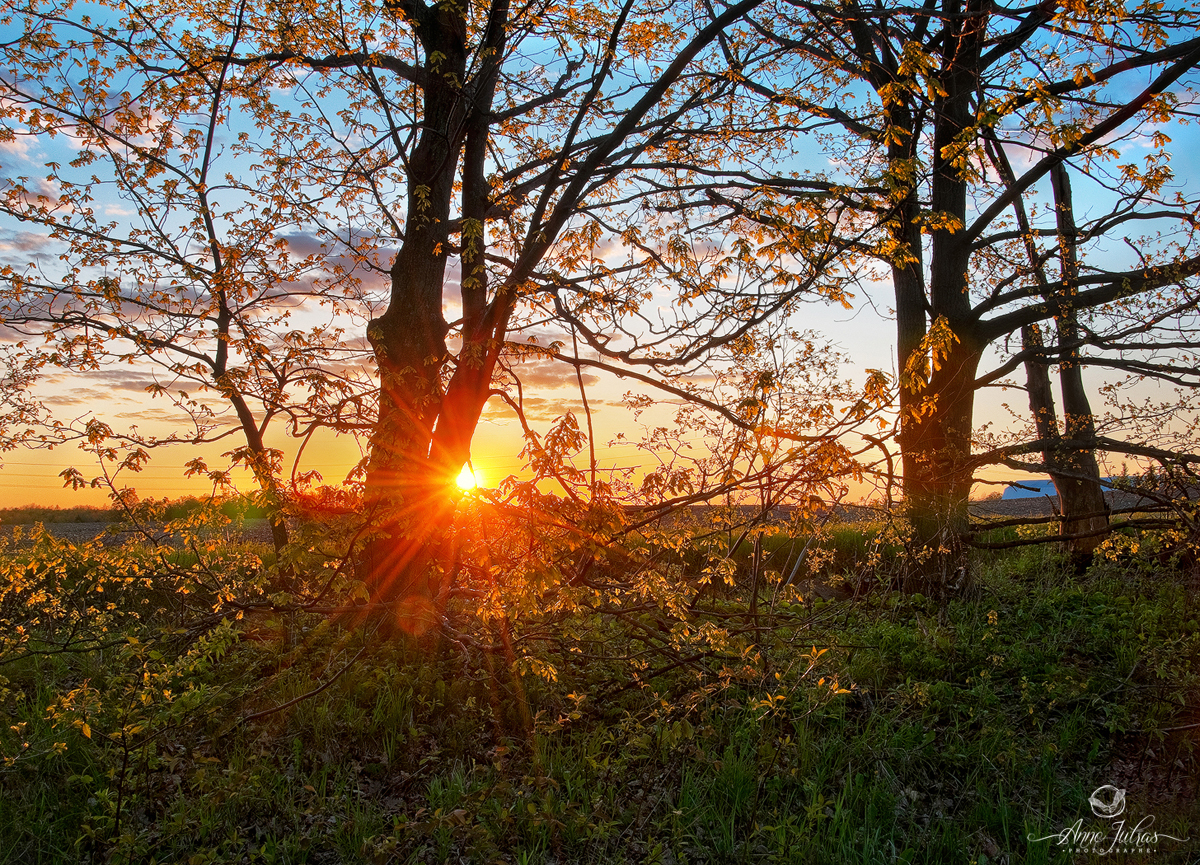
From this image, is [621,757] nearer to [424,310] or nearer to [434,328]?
[434,328]

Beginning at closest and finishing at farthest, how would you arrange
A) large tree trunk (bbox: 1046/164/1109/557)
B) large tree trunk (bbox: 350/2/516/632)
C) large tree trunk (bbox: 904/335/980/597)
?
1. large tree trunk (bbox: 350/2/516/632)
2. large tree trunk (bbox: 904/335/980/597)
3. large tree trunk (bbox: 1046/164/1109/557)

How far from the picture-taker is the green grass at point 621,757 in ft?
14.4

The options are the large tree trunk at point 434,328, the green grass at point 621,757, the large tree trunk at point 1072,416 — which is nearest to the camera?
the green grass at point 621,757

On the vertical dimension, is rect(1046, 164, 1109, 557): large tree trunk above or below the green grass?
above

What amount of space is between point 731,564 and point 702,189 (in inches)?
190

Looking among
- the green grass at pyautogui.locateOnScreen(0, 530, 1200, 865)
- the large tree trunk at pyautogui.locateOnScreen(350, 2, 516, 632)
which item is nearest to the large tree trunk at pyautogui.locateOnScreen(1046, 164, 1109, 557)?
the green grass at pyautogui.locateOnScreen(0, 530, 1200, 865)

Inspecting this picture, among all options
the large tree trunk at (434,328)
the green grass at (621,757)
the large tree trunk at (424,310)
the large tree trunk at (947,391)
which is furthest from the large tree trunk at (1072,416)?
the large tree trunk at (424,310)

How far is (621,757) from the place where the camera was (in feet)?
16.6

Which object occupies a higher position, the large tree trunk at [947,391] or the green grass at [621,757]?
the large tree trunk at [947,391]

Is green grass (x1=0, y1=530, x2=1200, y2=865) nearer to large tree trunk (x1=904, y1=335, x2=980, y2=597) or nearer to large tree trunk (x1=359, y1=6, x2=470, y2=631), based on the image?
large tree trunk (x1=359, y1=6, x2=470, y2=631)

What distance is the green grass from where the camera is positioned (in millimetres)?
4398

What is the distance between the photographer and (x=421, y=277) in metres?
7.14

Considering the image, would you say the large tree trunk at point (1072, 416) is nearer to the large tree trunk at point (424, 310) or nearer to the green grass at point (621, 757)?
the green grass at point (621, 757)

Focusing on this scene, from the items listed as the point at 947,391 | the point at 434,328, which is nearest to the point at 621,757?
the point at 434,328
